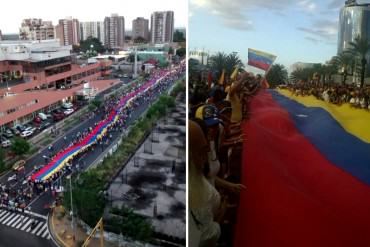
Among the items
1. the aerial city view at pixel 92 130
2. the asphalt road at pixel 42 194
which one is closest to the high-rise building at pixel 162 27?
the aerial city view at pixel 92 130

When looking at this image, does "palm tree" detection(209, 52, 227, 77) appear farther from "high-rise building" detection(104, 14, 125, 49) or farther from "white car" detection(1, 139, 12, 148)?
"white car" detection(1, 139, 12, 148)

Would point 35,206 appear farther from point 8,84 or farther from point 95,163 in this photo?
point 8,84

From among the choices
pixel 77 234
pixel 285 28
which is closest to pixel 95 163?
pixel 77 234

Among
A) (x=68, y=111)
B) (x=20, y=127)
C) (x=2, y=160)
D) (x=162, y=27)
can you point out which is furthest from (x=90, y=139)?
(x=162, y=27)

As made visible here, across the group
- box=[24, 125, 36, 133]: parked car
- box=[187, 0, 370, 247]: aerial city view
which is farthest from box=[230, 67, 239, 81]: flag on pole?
box=[24, 125, 36, 133]: parked car

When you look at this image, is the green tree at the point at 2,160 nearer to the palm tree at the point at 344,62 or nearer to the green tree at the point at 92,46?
the green tree at the point at 92,46
